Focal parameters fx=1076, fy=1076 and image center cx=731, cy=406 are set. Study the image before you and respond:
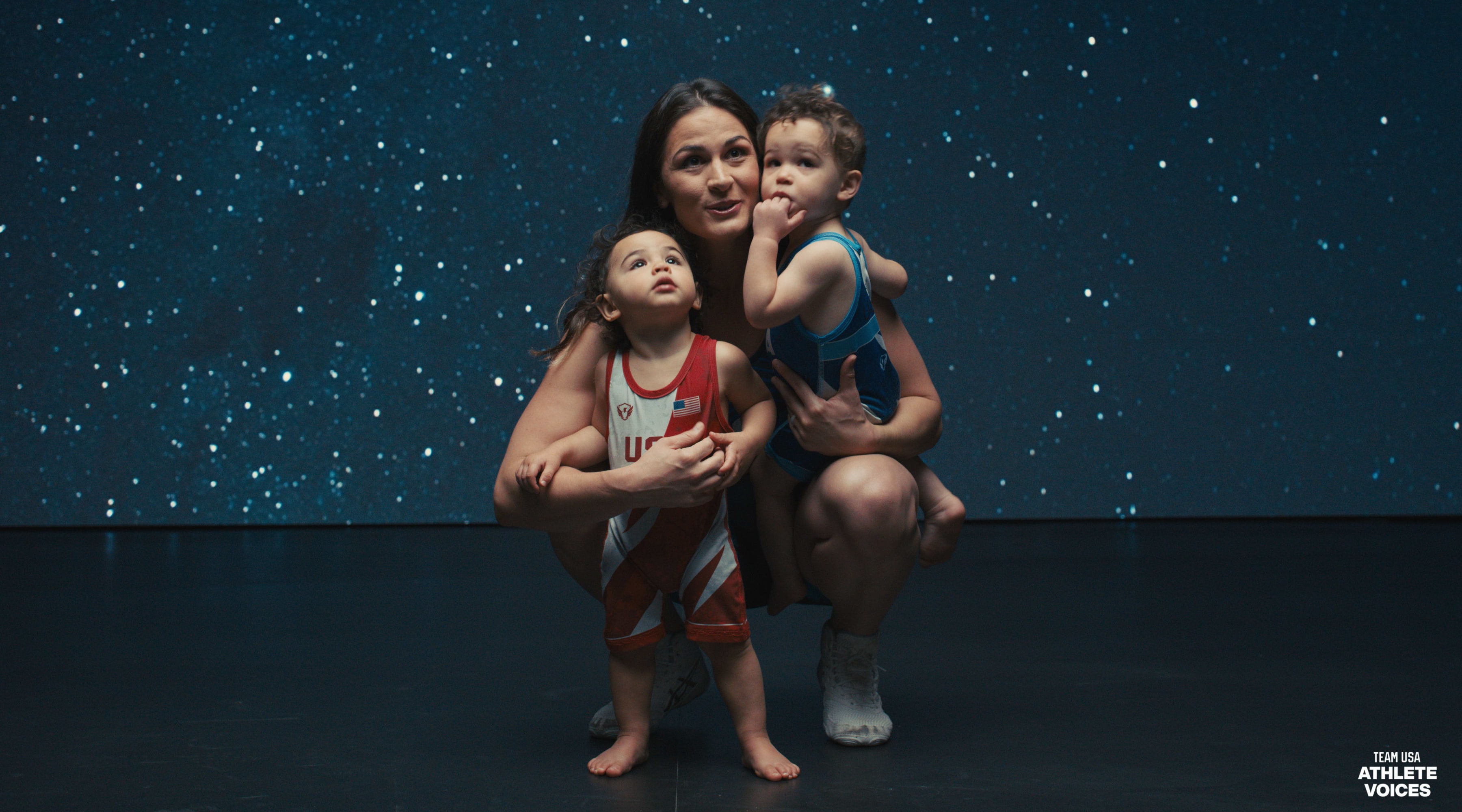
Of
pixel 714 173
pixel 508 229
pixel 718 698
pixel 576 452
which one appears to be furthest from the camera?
pixel 508 229

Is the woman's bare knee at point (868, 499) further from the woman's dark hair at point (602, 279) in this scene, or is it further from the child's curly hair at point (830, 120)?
the child's curly hair at point (830, 120)

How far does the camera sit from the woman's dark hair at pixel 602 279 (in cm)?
128

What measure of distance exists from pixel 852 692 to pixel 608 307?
54 cm

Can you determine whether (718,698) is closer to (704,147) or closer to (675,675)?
(675,675)

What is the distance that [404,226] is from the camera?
405 centimetres

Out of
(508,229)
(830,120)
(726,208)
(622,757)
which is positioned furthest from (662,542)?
(508,229)

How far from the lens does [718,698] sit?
1.58 metres

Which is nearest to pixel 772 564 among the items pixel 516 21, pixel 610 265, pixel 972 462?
pixel 610 265

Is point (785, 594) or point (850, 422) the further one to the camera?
point (785, 594)

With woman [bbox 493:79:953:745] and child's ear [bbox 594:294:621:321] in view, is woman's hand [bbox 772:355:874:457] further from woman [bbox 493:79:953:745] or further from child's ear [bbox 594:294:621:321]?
child's ear [bbox 594:294:621:321]

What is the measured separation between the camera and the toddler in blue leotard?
49.0 inches

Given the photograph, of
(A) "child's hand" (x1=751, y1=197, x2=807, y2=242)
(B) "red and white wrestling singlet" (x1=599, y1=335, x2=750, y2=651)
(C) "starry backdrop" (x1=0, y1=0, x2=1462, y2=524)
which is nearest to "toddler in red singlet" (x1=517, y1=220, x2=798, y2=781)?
(B) "red and white wrestling singlet" (x1=599, y1=335, x2=750, y2=651)

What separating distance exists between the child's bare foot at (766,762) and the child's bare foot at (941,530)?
1.19 ft

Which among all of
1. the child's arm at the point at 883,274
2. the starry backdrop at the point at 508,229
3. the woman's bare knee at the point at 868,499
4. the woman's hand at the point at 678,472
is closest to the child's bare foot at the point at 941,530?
the woman's bare knee at the point at 868,499
